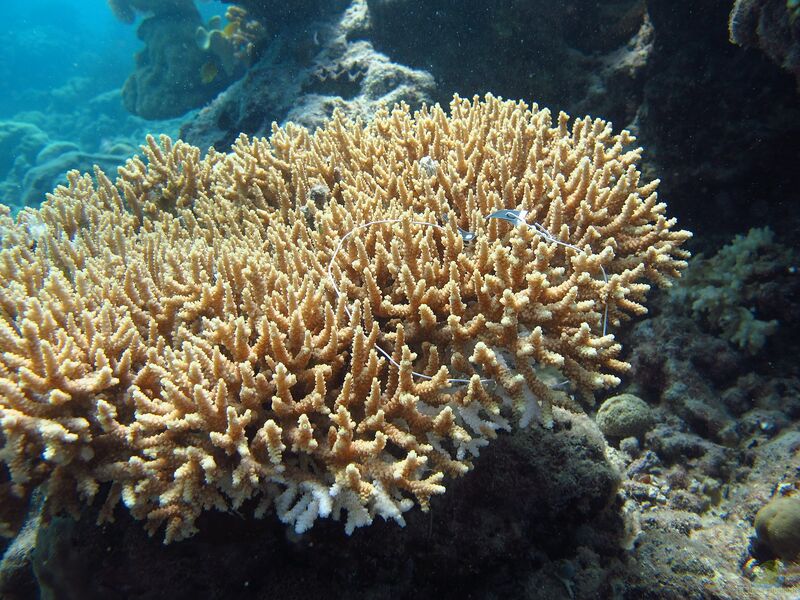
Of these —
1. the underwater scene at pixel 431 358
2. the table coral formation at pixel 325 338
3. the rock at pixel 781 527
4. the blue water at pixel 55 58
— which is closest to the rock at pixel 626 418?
the underwater scene at pixel 431 358

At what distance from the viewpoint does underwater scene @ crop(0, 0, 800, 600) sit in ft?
7.06

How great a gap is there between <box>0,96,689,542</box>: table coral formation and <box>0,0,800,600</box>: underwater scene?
0.02 m

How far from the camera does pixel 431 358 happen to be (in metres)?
2.37

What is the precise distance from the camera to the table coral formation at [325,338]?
2064mm

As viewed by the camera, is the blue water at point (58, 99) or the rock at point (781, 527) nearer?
the rock at point (781, 527)

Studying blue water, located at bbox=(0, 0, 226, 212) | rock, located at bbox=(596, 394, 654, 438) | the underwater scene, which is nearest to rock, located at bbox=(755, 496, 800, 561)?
the underwater scene

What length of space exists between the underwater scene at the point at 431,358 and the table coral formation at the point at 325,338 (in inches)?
0.7

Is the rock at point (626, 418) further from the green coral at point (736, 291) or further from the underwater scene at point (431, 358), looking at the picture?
the green coral at point (736, 291)

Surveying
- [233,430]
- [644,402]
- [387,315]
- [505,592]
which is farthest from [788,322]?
[233,430]

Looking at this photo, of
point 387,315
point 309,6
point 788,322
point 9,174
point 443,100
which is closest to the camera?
point 387,315

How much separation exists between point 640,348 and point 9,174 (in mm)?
29708

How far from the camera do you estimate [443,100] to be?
8.14 meters

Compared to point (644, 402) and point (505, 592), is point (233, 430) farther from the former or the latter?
point (644, 402)

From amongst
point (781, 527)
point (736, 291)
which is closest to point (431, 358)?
point (781, 527)
